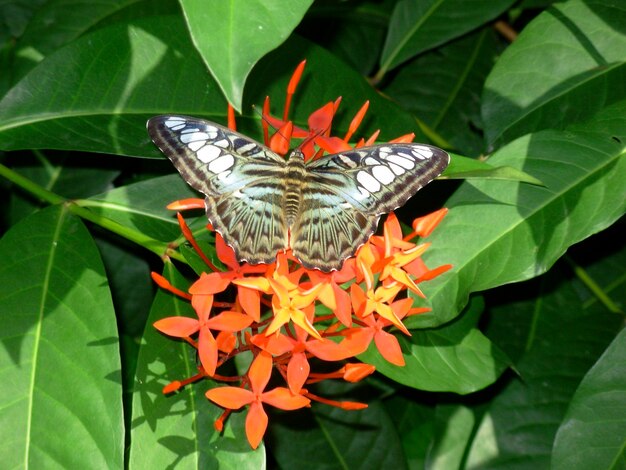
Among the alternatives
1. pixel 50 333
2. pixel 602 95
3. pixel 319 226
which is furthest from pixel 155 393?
pixel 602 95

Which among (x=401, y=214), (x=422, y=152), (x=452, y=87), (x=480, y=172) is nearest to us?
(x=480, y=172)

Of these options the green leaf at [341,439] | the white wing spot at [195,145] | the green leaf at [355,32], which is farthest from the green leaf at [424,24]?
the green leaf at [341,439]

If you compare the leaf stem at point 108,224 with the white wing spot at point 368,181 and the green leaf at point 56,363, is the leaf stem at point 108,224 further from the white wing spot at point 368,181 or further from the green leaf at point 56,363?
the white wing spot at point 368,181

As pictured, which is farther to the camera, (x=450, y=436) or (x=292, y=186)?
(x=450, y=436)

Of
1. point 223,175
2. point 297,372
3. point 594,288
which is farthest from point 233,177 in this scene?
point 594,288

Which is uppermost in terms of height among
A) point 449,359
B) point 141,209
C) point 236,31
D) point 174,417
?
point 236,31

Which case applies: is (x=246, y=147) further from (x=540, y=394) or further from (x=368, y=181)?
(x=540, y=394)

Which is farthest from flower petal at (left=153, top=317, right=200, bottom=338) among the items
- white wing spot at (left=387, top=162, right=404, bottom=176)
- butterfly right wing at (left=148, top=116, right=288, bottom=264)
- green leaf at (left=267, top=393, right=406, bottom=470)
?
green leaf at (left=267, top=393, right=406, bottom=470)
